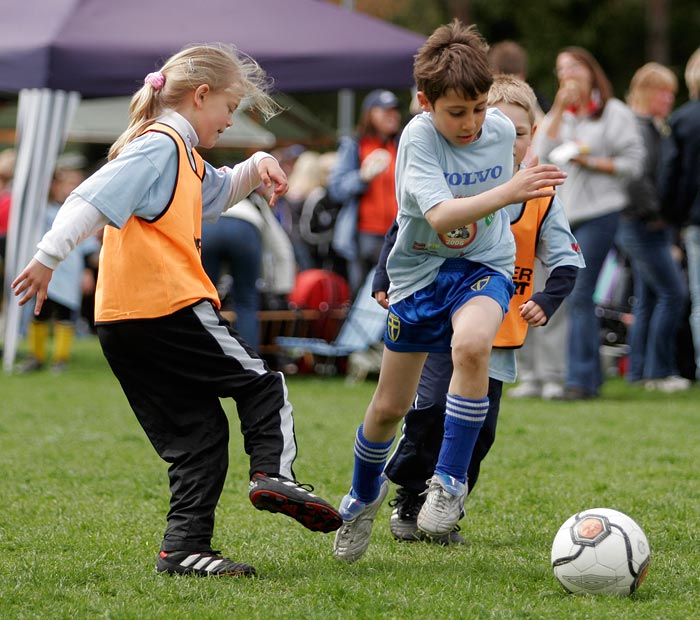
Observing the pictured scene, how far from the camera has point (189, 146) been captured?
362 centimetres

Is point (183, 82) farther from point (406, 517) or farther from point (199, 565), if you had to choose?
point (406, 517)

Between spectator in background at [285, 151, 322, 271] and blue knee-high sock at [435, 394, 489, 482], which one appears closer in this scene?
blue knee-high sock at [435, 394, 489, 482]

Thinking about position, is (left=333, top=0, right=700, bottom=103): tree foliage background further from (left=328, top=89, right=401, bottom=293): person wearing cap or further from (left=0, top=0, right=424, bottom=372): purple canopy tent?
(left=328, top=89, right=401, bottom=293): person wearing cap

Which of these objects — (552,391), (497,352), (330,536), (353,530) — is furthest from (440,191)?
(552,391)

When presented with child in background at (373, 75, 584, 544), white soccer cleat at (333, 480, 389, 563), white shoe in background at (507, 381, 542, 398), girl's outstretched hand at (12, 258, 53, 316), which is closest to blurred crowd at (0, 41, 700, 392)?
white shoe in background at (507, 381, 542, 398)

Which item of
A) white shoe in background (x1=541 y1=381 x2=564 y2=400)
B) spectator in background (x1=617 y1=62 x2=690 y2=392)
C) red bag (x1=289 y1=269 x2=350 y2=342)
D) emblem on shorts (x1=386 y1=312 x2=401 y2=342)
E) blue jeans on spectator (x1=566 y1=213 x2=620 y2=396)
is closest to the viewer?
emblem on shorts (x1=386 y1=312 x2=401 y2=342)

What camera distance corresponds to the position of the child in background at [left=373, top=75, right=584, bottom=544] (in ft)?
13.6

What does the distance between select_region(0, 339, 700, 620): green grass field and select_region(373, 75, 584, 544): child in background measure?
0.20m

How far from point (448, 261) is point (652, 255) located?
5260mm

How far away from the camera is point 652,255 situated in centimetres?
867

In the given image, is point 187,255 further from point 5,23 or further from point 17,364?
point 17,364

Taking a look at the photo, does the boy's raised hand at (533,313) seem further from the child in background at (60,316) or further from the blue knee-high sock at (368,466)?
the child in background at (60,316)

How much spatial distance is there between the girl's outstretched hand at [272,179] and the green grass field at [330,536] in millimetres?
1222

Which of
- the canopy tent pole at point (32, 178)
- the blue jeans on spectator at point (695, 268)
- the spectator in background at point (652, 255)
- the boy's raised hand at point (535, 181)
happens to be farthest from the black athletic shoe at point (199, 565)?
the canopy tent pole at point (32, 178)
